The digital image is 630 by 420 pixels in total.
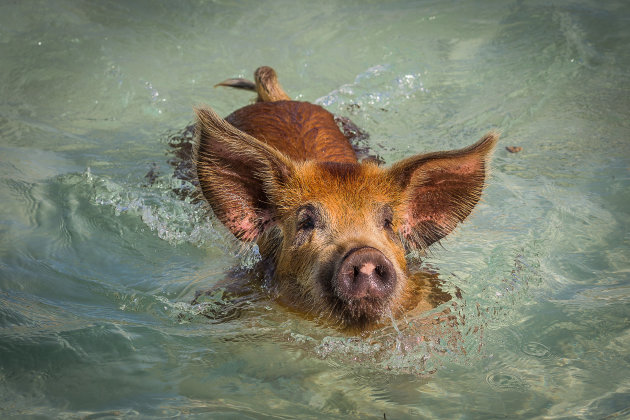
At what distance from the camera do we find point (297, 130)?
17.7ft

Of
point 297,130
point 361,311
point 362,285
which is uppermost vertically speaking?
point 297,130

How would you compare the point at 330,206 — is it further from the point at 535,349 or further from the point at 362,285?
the point at 535,349

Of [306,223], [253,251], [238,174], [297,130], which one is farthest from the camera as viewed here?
[297,130]

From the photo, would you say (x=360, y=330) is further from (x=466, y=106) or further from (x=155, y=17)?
(x=155, y=17)

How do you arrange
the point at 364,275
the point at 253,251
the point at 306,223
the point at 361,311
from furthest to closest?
the point at 253,251
the point at 306,223
the point at 361,311
the point at 364,275

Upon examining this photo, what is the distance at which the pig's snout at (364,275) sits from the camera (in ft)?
10.8

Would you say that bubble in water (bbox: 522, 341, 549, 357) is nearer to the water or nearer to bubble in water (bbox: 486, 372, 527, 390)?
the water

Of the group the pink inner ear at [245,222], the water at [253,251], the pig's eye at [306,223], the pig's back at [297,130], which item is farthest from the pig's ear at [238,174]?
the pig's back at [297,130]

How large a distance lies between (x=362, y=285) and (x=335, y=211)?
624 millimetres

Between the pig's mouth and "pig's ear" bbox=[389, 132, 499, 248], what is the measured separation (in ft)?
Answer: 2.72

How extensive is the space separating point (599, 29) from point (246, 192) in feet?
20.1

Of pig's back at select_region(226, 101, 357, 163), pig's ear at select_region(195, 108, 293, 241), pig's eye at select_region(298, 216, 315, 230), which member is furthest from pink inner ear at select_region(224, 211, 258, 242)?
pig's back at select_region(226, 101, 357, 163)

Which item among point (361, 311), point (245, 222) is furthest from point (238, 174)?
point (361, 311)

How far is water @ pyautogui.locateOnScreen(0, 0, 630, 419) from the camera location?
3410 millimetres
